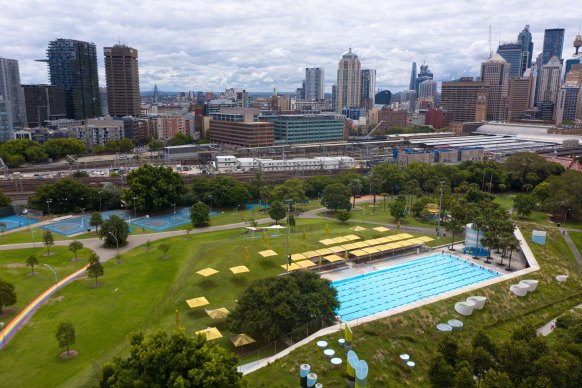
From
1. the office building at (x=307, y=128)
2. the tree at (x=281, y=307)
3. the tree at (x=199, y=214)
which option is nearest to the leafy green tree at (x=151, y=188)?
the tree at (x=199, y=214)

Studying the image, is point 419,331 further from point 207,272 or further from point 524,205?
point 524,205

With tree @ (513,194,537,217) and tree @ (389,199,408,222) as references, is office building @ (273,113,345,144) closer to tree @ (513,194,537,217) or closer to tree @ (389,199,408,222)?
tree @ (389,199,408,222)

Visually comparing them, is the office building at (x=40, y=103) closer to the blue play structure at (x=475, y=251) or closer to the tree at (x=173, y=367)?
the blue play structure at (x=475, y=251)

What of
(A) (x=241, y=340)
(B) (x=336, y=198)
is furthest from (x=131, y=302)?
(B) (x=336, y=198)

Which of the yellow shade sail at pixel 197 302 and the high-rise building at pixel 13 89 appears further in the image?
the high-rise building at pixel 13 89

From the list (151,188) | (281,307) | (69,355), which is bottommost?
(69,355)

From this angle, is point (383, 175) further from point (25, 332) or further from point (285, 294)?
point (25, 332)

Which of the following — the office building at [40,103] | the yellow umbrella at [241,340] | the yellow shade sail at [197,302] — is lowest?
Answer: the yellow umbrella at [241,340]
